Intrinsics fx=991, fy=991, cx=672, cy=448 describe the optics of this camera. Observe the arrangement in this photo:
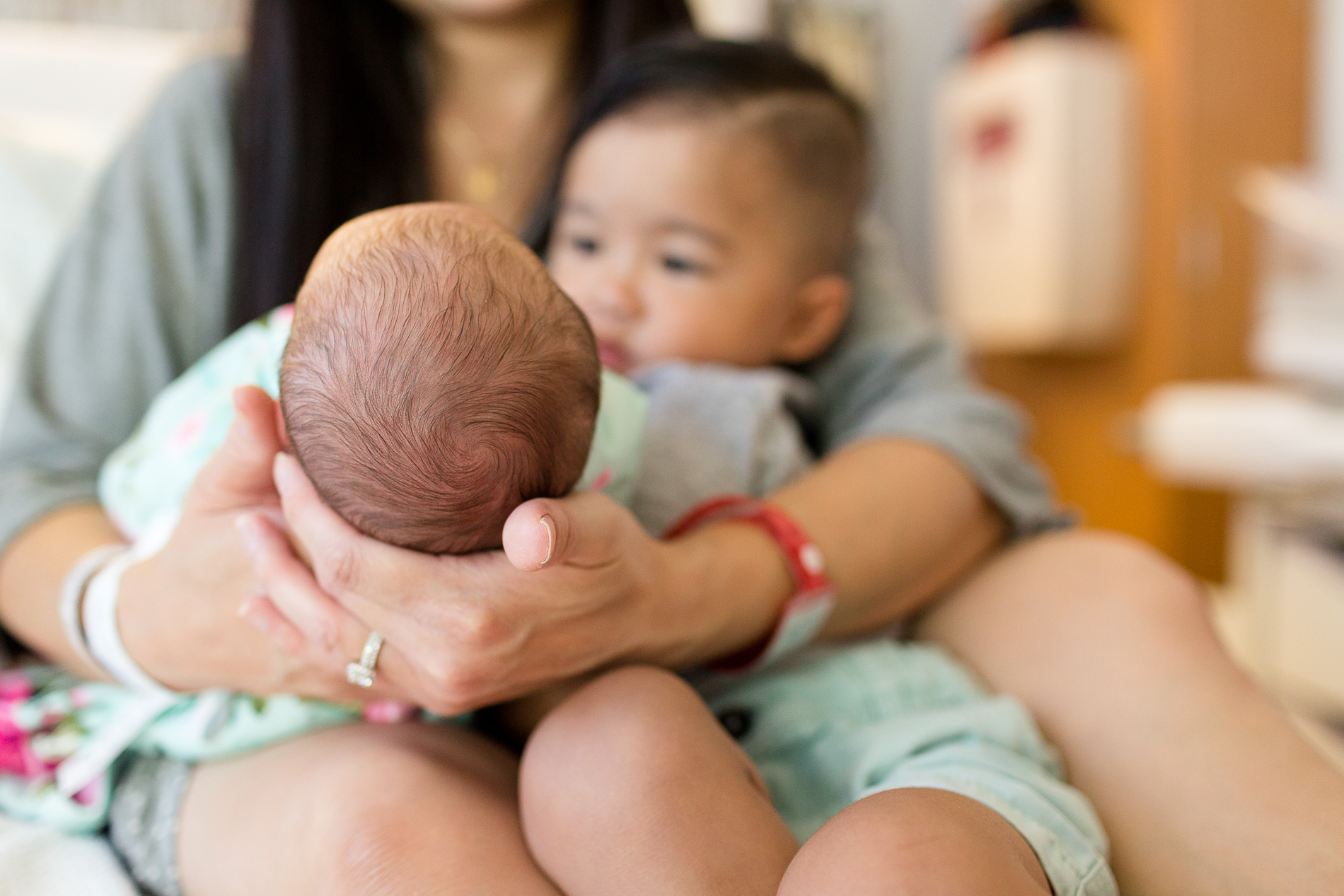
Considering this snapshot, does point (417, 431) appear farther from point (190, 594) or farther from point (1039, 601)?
point (1039, 601)

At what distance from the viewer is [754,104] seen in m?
0.94

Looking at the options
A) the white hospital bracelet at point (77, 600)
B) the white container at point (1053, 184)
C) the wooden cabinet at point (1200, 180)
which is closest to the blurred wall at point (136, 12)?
the white hospital bracelet at point (77, 600)

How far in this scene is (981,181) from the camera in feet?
9.43

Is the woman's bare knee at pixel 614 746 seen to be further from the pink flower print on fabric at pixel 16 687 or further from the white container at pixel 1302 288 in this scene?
the white container at pixel 1302 288

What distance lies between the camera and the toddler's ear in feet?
3.32

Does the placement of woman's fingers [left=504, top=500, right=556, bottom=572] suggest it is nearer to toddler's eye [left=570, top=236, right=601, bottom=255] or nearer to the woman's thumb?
the woman's thumb

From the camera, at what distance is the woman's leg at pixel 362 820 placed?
50cm

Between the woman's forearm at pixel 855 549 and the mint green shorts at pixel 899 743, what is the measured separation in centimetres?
4

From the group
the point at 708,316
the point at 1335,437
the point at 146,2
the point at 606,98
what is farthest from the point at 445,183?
the point at 1335,437

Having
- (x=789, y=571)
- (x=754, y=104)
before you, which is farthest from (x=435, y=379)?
(x=754, y=104)

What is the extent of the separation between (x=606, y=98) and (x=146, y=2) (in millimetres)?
1095

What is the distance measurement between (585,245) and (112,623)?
1.66ft

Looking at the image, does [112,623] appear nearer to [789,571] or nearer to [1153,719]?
[789,571]

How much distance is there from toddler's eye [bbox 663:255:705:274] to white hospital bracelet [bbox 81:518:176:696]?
47 cm
